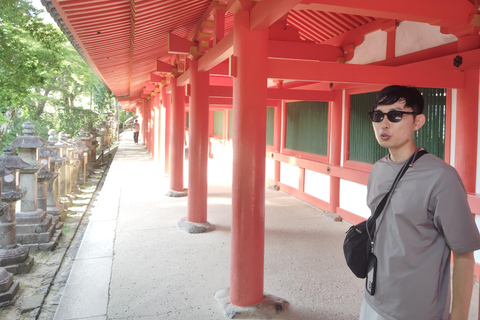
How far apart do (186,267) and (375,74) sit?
2.94 meters

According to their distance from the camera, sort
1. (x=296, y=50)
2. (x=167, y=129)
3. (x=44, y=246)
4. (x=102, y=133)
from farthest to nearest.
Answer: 1. (x=102, y=133)
2. (x=167, y=129)
3. (x=44, y=246)
4. (x=296, y=50)

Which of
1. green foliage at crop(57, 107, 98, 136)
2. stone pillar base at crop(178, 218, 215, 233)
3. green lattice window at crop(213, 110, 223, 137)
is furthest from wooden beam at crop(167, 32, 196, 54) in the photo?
green foliage at crop(57, 107, 98, 136)

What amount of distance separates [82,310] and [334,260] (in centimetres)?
284

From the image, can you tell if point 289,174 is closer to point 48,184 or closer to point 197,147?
point 197,147

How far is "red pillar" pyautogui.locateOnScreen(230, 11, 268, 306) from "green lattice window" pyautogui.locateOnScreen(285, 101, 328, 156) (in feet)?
13.5

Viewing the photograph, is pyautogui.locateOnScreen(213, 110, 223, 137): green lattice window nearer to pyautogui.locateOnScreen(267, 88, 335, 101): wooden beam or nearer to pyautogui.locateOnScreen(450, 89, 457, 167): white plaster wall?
pyautogui.locateOnScreen(267, 88, 335, 101): wooden beam

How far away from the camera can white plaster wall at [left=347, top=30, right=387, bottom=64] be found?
5.45 meters

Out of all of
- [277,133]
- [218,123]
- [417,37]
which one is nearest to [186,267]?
[417,37]

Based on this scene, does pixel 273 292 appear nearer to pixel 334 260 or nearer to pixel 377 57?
pixel 334 260

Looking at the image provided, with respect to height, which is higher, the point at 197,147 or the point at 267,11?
the point at 267,11

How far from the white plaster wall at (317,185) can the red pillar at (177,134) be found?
274 cm

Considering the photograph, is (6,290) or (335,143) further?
(335,143)

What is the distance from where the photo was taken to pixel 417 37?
15.6 feet

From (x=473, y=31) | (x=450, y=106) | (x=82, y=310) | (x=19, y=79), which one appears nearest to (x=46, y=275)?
(x=82, y=310)
